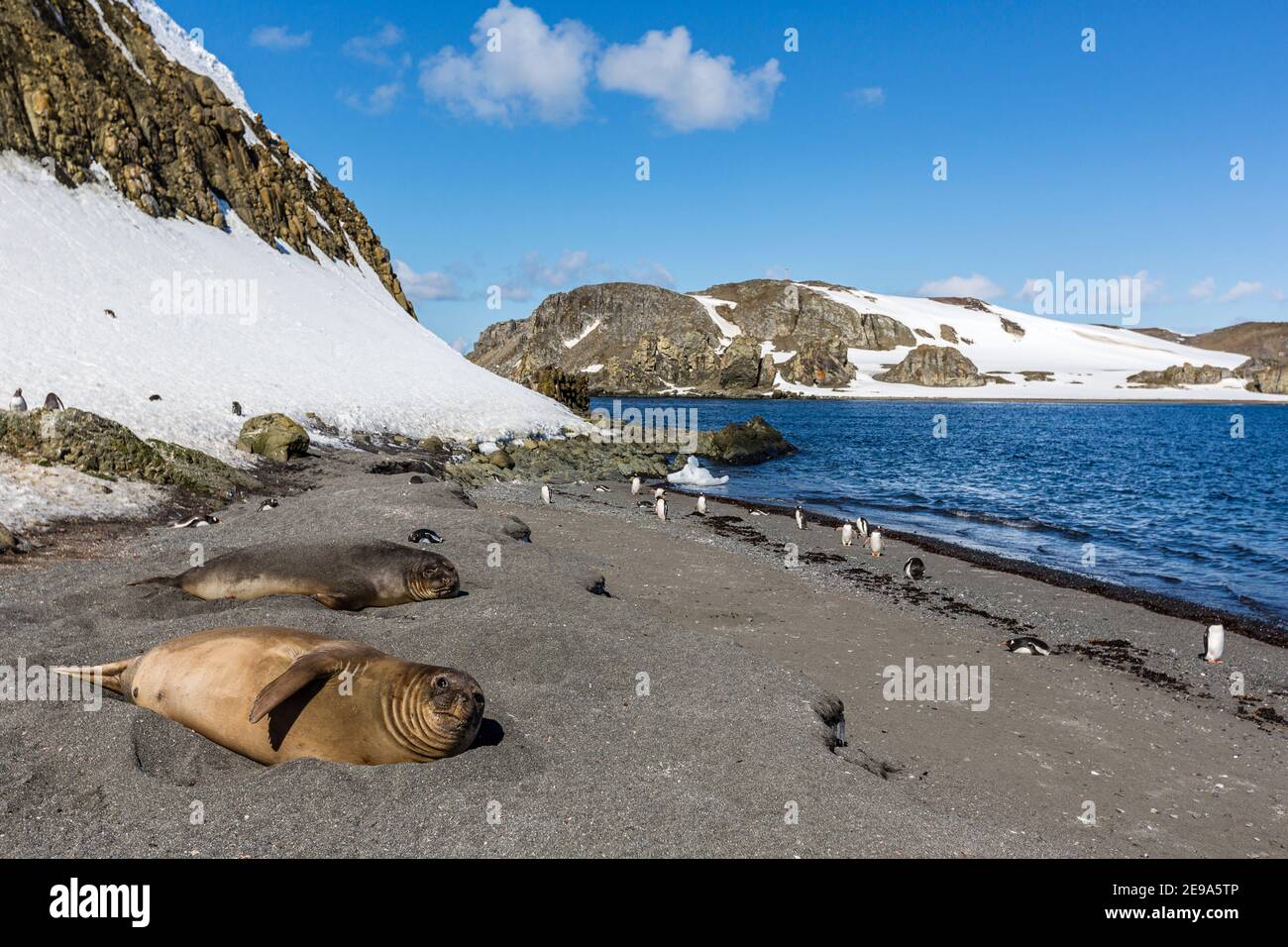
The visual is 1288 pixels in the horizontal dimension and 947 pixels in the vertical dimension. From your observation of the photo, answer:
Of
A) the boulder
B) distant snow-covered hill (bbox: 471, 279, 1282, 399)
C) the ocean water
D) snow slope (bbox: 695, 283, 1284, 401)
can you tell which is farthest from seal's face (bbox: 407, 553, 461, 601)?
snow slope (bbox: 695, 283, 1284, 401)

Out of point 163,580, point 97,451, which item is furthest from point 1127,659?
point 97,451

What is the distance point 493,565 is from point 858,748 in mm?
6425

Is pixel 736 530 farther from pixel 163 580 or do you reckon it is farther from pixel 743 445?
pixel 743 445

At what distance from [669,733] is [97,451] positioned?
16.3 metres

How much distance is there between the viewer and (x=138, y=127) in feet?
131

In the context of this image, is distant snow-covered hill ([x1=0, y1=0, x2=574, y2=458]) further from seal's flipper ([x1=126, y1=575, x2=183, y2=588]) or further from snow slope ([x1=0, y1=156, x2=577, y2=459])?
seal's flipper ([x1=126, y1=575, x2=183, y2=588])

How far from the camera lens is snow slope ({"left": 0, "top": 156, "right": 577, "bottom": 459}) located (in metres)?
24.3

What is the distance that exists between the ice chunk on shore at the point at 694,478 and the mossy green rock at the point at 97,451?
21044 mm

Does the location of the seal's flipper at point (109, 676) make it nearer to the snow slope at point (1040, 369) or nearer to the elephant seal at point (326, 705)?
the elephant seal at point (326, 705)

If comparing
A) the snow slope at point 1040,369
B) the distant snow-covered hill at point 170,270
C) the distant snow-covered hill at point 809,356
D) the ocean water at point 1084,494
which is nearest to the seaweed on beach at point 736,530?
the ocean water at point 1084,494

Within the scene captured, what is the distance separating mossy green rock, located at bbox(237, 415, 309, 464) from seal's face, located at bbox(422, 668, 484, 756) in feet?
69.6

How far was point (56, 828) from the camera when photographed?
16.2 feet

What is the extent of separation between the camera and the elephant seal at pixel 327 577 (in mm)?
9477

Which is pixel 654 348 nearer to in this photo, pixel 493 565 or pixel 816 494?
pixel 816 494
